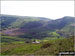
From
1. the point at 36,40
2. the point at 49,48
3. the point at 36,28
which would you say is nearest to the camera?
the point at 49,48

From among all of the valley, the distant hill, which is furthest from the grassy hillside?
the distant hill

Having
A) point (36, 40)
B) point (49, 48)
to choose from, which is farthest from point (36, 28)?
point (49, 48)

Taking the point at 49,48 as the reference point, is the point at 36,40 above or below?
below

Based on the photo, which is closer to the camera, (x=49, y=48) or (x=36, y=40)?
(x=49, y=48)

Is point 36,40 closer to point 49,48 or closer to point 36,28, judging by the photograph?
point 49,48

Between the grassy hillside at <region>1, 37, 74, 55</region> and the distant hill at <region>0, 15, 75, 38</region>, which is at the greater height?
the grassy hillside at <region>1, 37, 74, 55</region>

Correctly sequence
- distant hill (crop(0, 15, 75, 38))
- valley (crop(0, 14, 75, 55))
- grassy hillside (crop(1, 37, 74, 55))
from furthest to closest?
distant hill (crop(0, 15, 75, 38)) → valley (crop(0, 14, 75, 55)) → grassy hillside (crop(1, 37, 74, 55))

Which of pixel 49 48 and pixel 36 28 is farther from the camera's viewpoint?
pixel 36 28

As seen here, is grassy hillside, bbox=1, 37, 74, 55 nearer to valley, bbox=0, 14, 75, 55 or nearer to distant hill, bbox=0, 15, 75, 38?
valley, bbox=0, 14, 75, 55

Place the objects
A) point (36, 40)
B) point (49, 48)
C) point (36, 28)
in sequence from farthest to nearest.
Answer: point (36, 28) < point (36, 40) < point (49, 48)

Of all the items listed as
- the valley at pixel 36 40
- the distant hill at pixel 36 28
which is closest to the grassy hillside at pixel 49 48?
the valley at pixel 36 40

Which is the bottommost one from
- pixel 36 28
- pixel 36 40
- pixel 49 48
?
pixel 36 28
